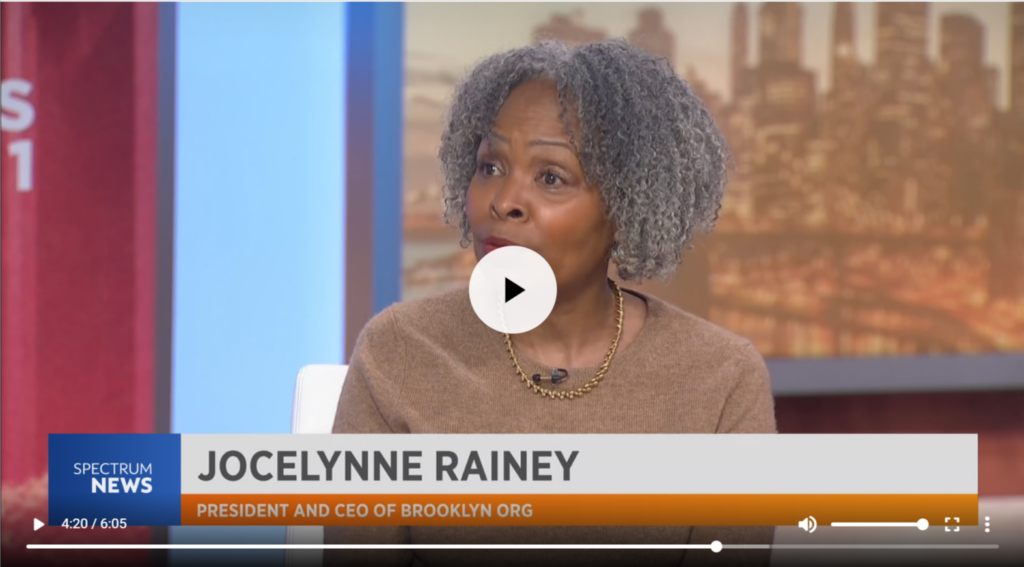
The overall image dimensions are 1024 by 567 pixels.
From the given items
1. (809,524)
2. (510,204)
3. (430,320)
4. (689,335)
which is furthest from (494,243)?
(809,524)

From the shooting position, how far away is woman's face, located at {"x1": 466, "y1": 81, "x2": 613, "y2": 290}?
1210 mm

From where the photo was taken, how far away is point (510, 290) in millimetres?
1252

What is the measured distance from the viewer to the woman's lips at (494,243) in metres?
1.21

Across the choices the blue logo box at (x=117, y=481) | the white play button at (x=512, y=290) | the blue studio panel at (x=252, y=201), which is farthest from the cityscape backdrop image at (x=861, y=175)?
the blue logo box at (x=117, y=481)

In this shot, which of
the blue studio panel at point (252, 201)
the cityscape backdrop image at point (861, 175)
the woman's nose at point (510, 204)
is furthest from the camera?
the cityscape backdrop image at point (861, 175)

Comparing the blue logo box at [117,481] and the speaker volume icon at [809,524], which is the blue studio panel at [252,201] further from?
the speaker volume icon at [809,524]

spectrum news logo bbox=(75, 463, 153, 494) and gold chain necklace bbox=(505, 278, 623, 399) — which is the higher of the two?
gold chain necklace bbox=(505, 278, 623, 399)

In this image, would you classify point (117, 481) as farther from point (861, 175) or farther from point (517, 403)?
point (861, 175)

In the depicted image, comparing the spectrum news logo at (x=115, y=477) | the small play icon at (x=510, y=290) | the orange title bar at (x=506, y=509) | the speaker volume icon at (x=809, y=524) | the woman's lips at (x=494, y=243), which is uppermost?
the woman's lips at (x=494, y=243)

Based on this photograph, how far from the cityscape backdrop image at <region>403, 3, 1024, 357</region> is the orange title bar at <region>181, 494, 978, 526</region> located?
1.47 meters

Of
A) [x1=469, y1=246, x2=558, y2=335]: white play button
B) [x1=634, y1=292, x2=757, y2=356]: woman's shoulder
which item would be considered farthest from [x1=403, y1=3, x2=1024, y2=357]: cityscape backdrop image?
[x1=469, y1=246, x2=558, y2=335]: white play button

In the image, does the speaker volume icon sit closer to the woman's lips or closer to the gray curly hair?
the gray curly hair

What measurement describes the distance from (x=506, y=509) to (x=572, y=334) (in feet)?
0.77

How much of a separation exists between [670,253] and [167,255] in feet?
4.39
